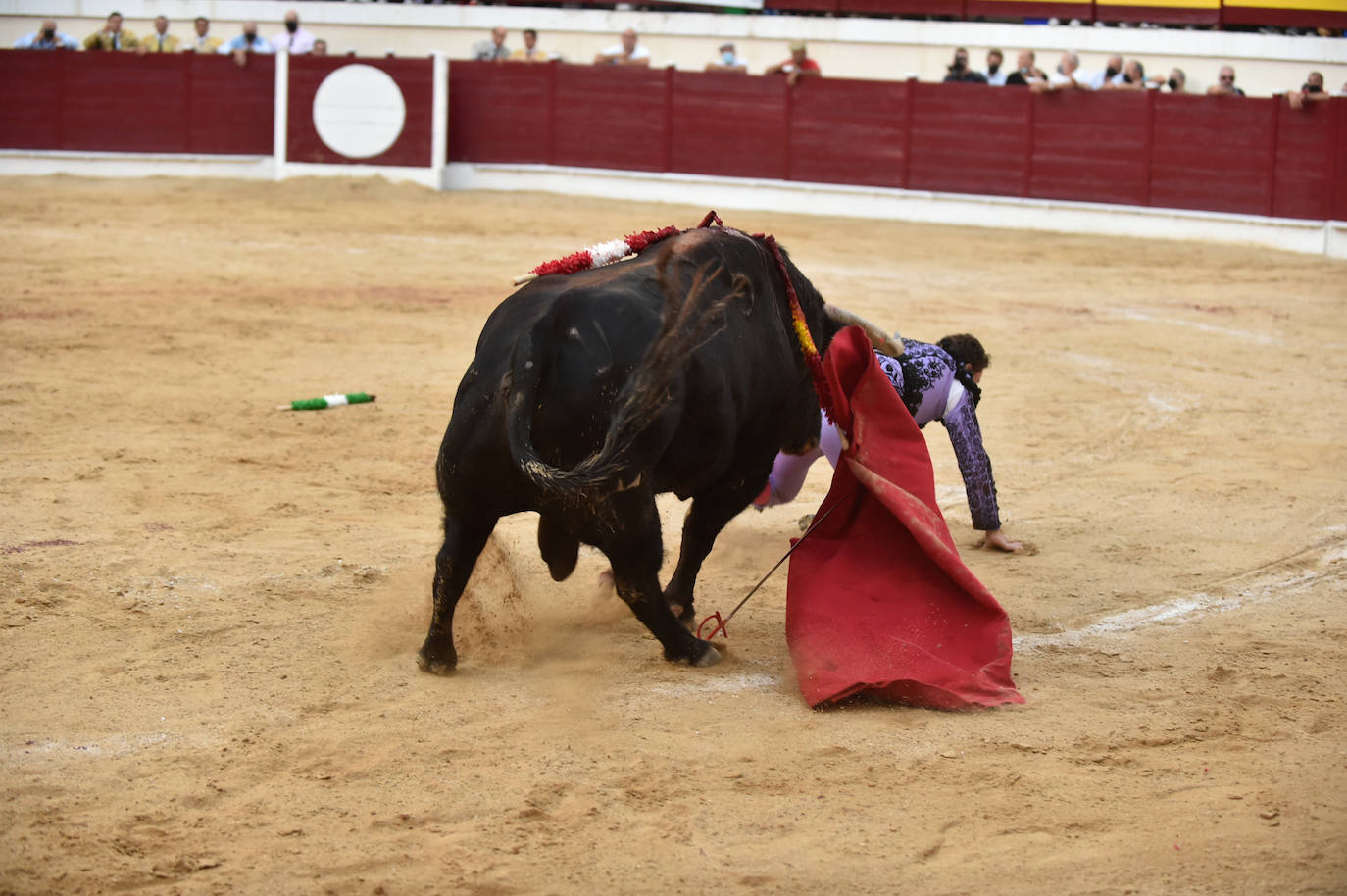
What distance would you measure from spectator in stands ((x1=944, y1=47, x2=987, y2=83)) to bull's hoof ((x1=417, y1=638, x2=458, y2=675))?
11.6 metres

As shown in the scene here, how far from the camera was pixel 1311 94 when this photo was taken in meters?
12.2

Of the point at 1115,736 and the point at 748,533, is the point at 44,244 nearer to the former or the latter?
the point at 748,533

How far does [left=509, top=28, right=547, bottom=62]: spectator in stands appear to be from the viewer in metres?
14.9

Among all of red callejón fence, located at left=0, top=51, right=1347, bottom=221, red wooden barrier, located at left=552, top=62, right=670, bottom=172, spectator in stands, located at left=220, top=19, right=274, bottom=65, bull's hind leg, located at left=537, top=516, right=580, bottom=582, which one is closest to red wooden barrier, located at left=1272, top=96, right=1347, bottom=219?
red callejón fence, located at left=0, top=51, right=1347, bottom=221

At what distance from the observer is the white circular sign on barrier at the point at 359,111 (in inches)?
570

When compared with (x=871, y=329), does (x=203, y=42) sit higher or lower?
higher

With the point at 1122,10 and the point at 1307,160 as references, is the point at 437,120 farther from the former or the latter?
the point at 1307,160

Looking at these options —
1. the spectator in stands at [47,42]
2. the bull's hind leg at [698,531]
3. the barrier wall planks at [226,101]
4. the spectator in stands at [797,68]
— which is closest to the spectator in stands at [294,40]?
the barrier wall planks at [226,101]

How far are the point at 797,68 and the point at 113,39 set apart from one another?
707 centimetres

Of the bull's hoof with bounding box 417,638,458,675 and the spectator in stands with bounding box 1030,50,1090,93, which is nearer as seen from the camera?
the bull's hoof with bounding box 417,638,458,675

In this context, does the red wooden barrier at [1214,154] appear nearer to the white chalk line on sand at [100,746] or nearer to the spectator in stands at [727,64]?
the spectator in stands at [727,64]

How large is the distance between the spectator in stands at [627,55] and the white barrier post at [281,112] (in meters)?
3.15

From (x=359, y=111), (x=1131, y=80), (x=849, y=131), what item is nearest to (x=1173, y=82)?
(x=1131, y=80)

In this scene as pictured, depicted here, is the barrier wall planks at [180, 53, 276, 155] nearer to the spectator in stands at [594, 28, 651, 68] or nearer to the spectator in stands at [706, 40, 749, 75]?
the spectator in stands at [594, 28, 651, 68]
